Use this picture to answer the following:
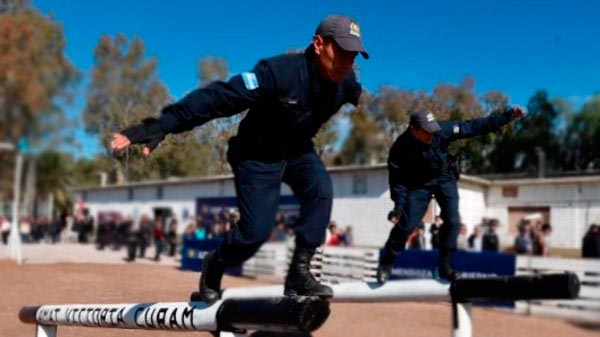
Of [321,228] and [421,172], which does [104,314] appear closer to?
[321,228]

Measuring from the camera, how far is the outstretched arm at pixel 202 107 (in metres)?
3.27

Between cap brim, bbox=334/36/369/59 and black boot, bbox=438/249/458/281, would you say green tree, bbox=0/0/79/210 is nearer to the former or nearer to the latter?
black boot, bbox=438/249/458/281

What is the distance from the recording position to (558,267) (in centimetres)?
1162

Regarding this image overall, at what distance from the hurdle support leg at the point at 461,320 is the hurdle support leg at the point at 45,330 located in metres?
3.45

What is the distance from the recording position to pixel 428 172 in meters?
5.51

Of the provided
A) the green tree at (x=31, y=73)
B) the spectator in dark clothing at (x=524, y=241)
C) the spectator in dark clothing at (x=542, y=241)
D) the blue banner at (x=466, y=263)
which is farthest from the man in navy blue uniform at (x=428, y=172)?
the spectator in dark clothing at (x=524, y=241)

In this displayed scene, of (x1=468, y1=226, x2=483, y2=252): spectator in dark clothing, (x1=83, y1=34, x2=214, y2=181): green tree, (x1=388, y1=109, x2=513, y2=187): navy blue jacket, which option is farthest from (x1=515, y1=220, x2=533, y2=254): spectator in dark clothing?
(x1=388, y1=109, x2=513, y2=187): navy blue jacket

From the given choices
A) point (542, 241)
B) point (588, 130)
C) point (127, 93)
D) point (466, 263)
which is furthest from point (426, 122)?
point (127, 93)

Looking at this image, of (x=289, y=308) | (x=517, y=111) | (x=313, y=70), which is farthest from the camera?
(x=517, y=111)

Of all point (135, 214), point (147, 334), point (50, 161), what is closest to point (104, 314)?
point (147, 334)

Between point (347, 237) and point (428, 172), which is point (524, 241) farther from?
point (428, 172)

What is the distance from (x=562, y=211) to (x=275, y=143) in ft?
39.5

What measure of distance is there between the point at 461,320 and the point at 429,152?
1.61 meters

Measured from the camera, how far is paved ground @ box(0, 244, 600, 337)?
582 centimetres
